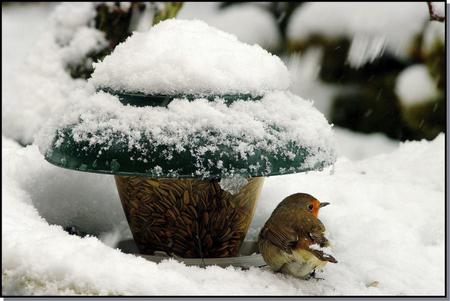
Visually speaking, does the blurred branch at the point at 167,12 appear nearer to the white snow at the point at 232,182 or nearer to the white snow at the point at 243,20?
the white snow at the point at 243,20

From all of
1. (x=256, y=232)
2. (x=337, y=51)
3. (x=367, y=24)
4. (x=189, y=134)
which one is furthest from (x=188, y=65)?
(x=367, y=24)

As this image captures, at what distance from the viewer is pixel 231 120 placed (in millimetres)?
1709

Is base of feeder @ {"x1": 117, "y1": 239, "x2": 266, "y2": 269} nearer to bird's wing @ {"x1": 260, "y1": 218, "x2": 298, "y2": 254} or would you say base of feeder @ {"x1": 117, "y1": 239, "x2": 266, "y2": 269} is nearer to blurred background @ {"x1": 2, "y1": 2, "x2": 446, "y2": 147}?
bird's wing @ {"x1": 260, "y1": 218, "x2": 298, "y2": 254}

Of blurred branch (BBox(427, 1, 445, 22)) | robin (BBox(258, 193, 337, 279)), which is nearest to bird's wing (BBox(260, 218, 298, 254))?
robin (BBox(258, 193, 337, 279))

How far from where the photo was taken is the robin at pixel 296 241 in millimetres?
1777

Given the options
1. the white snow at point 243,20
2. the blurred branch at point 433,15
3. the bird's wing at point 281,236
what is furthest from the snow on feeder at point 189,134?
the white snow at point 243,20

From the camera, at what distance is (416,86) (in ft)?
12.2

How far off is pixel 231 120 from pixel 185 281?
16.0 inches

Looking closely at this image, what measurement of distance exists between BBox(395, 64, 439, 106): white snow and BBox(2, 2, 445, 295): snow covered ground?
2.62 ft

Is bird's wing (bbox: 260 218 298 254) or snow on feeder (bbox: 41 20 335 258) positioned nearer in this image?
snow on feeder (bbox: 41 20 335 258)

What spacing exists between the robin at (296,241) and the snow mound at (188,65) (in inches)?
13.6

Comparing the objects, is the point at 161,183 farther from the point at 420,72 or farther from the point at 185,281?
the point at 420,72

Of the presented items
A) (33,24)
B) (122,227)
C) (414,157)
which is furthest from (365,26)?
(122,227)

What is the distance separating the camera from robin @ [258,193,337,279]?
178 centimetres
